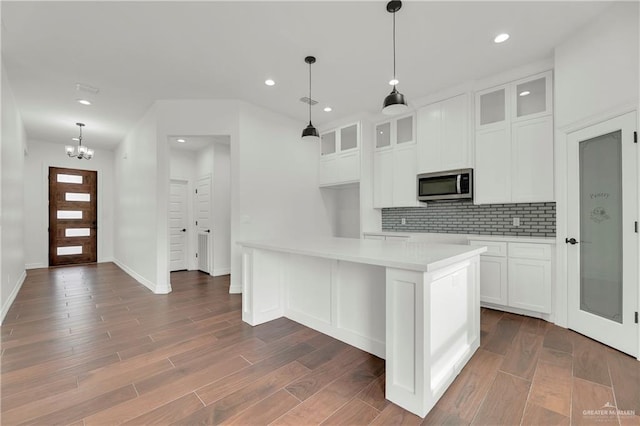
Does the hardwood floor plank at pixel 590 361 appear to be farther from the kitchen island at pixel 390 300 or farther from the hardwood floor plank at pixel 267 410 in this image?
the hardwood floor plank at pixel 267 410

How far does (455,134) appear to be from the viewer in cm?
391

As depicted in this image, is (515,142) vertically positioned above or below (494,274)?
above

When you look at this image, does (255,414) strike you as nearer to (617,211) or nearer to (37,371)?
(37,371)

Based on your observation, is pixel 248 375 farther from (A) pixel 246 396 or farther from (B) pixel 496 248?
(B) pixel 496 248

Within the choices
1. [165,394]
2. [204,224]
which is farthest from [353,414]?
[204,224]

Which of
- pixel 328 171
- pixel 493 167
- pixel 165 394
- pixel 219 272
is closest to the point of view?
pixel 165 394

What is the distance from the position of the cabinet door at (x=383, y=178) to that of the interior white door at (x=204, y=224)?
11.0ft

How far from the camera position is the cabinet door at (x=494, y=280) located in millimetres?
3318

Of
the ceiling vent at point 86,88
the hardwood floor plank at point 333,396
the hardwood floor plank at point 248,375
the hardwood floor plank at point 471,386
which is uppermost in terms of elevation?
the ceiling vent at point 86,88

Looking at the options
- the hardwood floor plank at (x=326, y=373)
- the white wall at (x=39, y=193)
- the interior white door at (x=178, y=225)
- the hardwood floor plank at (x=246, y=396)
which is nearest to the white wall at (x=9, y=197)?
the interior white door at (x=178, y=225)

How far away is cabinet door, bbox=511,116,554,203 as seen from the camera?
10.5 feet

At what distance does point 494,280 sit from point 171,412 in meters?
3.46

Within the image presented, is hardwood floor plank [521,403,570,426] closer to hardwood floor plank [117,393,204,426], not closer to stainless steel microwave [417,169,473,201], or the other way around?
hardwood floor plank [117,393,204,426]

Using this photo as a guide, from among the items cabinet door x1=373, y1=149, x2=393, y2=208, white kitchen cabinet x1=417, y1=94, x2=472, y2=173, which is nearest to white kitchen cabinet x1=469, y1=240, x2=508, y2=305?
white kitchen cabinet x1=417, y1=94, x2=472, y2=173
